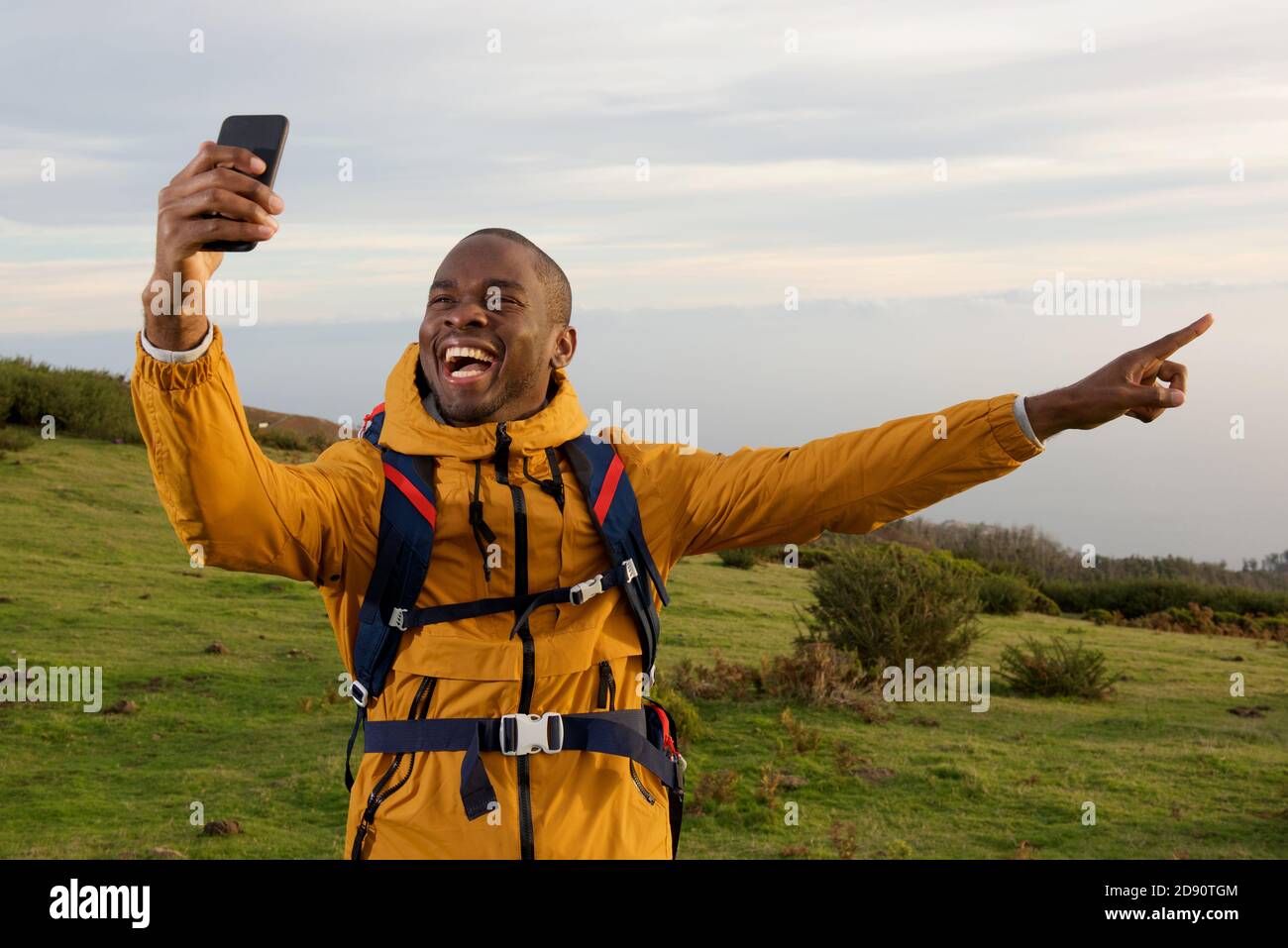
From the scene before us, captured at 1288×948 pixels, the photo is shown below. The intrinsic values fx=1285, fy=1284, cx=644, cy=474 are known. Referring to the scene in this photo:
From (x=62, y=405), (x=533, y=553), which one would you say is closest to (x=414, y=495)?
(x=533, y=553)

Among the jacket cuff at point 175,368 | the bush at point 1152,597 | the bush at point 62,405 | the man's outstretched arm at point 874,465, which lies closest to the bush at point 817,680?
the man's outstretched arm at point 874,465

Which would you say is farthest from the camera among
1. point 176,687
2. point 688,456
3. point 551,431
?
point 176,687

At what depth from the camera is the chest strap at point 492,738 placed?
10.6 feet

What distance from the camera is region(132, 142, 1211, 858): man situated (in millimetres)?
3258

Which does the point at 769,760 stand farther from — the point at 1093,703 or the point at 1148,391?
the point at 1148,391

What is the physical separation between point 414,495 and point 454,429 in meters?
0.22

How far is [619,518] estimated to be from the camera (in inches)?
139

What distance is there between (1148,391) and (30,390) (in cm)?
2352

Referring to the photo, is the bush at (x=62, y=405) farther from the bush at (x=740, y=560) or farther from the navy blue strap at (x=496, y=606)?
the navy blue strap at (x=496, y=606)

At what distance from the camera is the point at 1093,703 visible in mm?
12414

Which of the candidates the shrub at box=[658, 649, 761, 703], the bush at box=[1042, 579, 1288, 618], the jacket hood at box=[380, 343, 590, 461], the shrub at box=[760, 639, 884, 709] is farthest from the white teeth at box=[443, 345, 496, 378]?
the bush at box=[1042, 579, 1288, 618]

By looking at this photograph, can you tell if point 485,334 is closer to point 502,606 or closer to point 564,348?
point 564,348

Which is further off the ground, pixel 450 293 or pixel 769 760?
pixel 450 293
